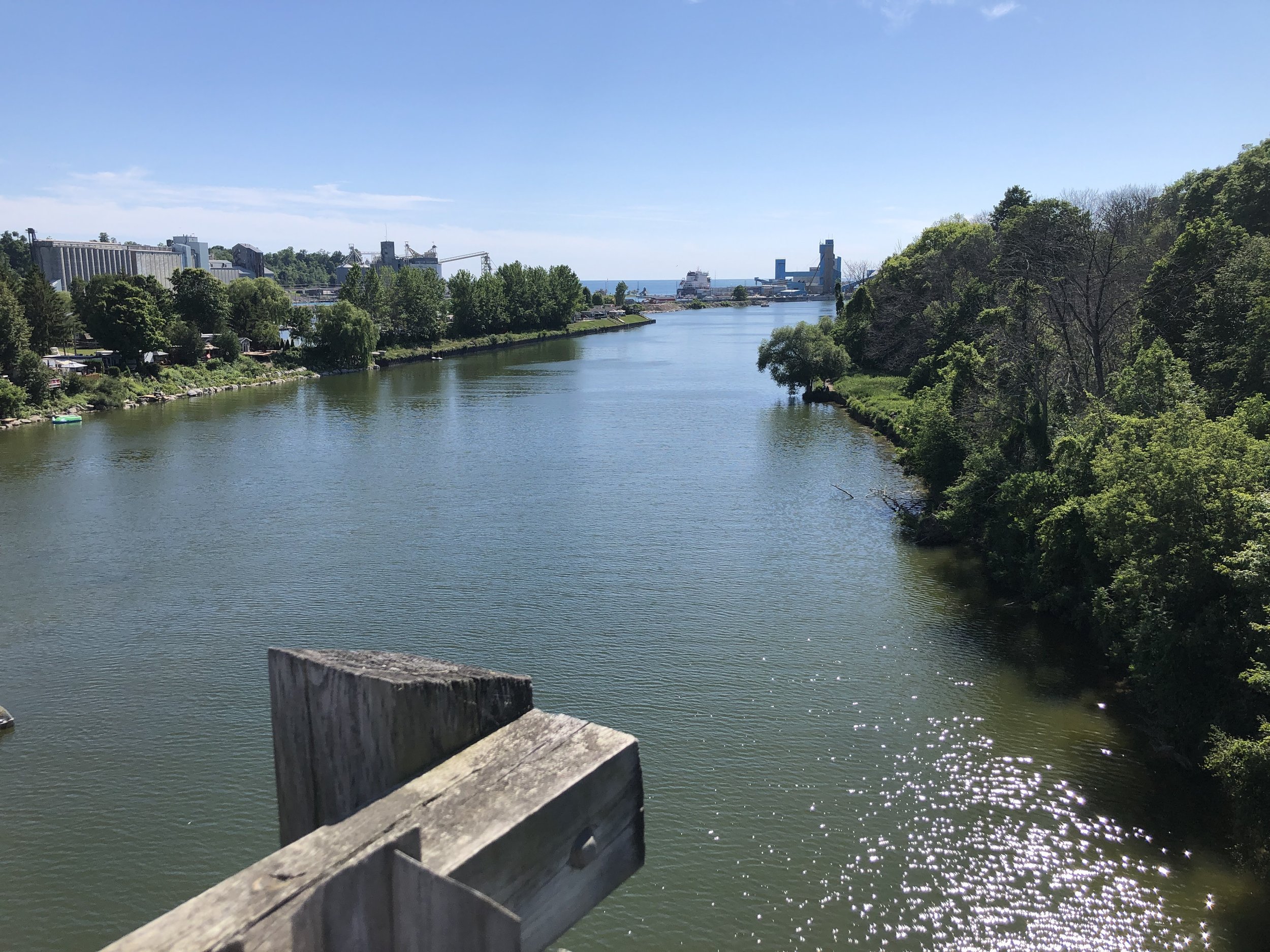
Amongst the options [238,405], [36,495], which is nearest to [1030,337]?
[36,495]

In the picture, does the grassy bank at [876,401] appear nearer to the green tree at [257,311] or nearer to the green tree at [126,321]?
the green tree at [126,321]

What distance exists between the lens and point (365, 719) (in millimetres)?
1553

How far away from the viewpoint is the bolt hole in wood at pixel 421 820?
1.27 m

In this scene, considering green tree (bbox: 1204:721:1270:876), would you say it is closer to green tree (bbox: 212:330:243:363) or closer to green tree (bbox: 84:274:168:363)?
green tree (bbox: 84:274:168:363)

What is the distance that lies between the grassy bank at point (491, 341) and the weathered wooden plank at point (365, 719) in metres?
62.6

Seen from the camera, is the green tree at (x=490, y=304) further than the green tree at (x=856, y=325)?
Yes

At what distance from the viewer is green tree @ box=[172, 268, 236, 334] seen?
5503 cm

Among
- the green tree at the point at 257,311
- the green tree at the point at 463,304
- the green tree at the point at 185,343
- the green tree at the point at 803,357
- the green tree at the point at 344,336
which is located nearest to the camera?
the green tree at the point at 803,357

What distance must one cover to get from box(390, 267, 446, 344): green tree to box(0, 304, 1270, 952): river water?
132ft

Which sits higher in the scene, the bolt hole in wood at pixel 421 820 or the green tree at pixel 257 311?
the green tree at pixel 257 311

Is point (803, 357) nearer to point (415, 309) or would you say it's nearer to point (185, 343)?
point (185, 343)

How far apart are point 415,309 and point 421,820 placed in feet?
229

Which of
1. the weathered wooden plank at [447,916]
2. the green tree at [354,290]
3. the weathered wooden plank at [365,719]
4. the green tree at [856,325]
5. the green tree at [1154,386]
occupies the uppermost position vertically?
the green tree at [354,290]

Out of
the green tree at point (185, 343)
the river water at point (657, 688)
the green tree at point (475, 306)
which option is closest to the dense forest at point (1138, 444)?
the river water at point (657, 688)
